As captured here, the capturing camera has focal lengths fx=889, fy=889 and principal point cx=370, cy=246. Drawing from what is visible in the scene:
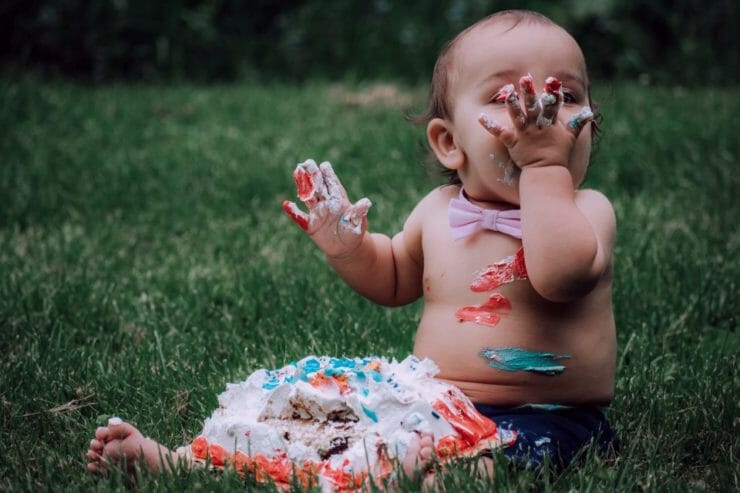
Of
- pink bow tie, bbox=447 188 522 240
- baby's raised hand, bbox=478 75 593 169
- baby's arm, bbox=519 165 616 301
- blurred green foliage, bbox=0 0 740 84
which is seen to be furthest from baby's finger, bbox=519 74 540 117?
blurred green foliage, bbox=0 0 740 84

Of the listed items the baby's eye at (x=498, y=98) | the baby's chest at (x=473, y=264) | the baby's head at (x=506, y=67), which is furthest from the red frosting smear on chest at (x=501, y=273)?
the baby's eye at (x=498, y=98)

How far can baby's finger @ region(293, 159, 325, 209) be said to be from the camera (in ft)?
6.75

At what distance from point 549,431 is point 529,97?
705 millimetres

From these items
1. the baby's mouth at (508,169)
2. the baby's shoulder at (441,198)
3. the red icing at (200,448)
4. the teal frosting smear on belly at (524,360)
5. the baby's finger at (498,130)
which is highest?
the baby's finger at (498,130)

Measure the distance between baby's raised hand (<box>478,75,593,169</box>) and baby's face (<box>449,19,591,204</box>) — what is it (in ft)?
0.30

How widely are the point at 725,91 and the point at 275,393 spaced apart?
589 centimetres

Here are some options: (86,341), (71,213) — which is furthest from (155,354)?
(71,213)

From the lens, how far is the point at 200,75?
8.56 meters

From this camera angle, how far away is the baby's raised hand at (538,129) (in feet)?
5.82

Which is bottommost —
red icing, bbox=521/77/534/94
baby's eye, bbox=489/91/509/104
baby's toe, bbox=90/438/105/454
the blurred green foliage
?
baby's toe, bbox=90/438/105/454

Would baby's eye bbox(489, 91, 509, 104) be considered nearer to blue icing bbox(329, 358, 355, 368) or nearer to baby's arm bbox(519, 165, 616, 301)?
baby's arm bbox(519, 165, 616, 301)

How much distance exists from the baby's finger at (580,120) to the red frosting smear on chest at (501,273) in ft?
0.97

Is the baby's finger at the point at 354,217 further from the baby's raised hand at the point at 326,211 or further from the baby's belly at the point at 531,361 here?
the baby's belly at the point at 531,361

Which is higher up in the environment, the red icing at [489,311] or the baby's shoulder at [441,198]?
the baby's shoulder at [441,198]
